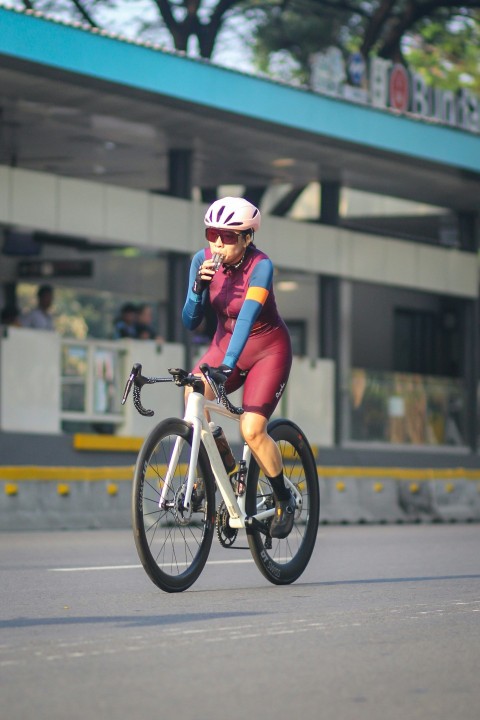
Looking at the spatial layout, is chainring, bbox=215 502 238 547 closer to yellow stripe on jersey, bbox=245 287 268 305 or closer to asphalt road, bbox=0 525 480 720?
asphalt road, bbox=0 525 480 720

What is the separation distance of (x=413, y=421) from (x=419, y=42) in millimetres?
24405

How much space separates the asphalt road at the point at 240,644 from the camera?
17.3 feet

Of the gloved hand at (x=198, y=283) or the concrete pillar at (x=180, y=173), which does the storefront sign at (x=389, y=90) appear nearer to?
the concrete pillar at (x=180, y=173)

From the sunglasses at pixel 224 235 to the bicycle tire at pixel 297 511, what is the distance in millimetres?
1094

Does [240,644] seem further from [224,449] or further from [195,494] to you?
[224,449]

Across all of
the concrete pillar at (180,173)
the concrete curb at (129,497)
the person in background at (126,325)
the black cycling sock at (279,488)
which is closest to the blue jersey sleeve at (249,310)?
the black cycling sock at (279,488)

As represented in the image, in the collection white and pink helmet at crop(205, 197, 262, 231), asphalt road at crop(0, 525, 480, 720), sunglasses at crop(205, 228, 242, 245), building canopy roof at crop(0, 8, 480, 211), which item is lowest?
asphalt road at crop(0, 525, 480, 720)

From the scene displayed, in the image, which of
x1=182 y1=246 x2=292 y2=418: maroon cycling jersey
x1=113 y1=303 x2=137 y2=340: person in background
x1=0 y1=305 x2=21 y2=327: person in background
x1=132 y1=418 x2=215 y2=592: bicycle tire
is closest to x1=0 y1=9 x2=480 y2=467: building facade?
x1=113 y1=303 x2=137 y2=340: person in background

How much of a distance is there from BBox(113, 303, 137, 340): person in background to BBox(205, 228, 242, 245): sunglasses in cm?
1407

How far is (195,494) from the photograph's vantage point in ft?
28.1

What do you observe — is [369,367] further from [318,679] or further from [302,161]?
[318,679]

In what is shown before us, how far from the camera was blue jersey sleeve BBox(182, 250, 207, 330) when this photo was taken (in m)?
8.70

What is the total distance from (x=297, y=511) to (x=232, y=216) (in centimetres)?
180

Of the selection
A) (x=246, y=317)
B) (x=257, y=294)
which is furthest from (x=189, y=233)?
(x=246, y=317)
